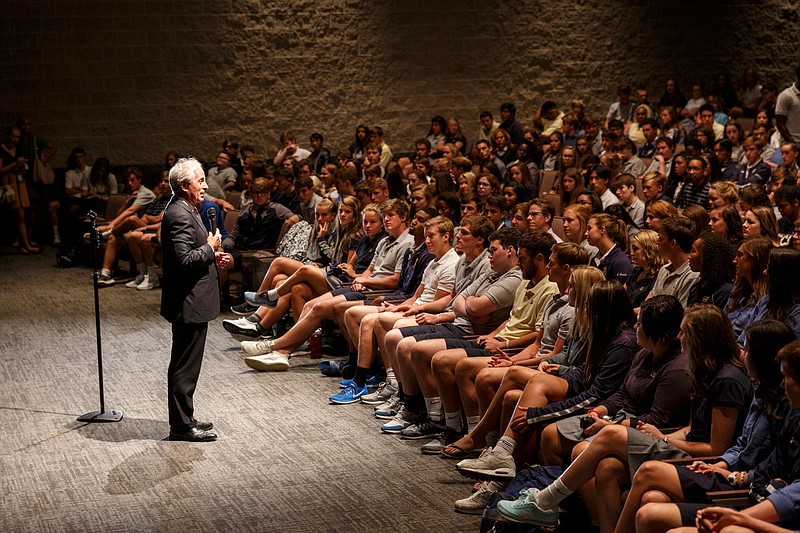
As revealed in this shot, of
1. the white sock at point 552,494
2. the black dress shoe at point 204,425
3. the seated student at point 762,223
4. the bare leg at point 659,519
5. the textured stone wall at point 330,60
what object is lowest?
the black dress shoe at point 204,425

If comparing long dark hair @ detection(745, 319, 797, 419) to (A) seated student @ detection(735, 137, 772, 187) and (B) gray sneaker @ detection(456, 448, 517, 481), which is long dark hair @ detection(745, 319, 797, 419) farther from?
(A) seated student @ detection(735, 137, 772, 187)

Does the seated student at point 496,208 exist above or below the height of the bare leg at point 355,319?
above

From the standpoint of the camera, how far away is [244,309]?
26.1 ft

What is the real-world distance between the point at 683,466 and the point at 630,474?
8.2 inches

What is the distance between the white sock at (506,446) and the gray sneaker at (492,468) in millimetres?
15

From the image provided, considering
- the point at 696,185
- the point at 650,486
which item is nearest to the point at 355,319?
the point at 650,486

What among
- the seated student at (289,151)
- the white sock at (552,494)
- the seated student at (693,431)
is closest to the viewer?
the seated student at (693,431)

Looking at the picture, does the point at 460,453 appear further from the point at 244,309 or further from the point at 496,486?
the point at 244,309

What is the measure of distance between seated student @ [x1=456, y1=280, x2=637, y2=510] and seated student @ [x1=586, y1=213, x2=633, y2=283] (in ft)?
3.89

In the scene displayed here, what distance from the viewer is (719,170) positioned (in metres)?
8.43

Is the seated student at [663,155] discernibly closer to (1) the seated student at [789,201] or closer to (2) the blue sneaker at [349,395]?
(1) the seated student at [789,201]

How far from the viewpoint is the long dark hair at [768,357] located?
10.9 feet

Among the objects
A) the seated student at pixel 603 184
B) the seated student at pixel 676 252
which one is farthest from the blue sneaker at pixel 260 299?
the seated student at pixel 676 252

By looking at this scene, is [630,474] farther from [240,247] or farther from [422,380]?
[240,247]
